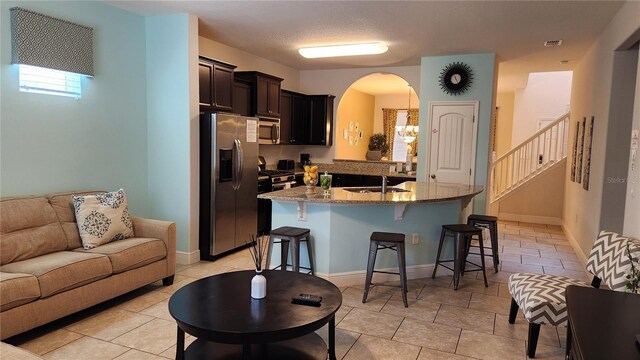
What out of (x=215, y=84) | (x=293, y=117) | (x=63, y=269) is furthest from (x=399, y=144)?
(x=63, y=269)

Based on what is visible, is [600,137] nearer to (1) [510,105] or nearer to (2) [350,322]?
(2) [350,322]

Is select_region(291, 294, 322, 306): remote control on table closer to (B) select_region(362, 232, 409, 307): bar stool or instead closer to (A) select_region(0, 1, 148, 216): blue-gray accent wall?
(B) select_region(362, 232, 409, 307): bar stool

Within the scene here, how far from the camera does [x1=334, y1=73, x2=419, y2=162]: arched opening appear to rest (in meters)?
10.7

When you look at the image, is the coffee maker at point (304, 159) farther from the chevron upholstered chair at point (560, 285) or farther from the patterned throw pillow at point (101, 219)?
the chevron upholstered chair at point (560, 285)

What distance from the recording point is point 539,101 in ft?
33.0

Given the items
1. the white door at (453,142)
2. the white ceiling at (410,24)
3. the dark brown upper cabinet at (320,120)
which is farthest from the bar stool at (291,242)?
the dark brown upper cabinet at (320,120)

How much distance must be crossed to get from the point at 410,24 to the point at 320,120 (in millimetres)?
3284

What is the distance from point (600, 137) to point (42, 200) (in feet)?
18.4

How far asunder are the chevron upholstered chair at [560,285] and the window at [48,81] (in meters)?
4.28

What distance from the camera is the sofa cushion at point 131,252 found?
3.47 metres

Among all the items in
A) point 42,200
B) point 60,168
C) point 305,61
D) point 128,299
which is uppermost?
point 305,61

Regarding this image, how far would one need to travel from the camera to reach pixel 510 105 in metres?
10.5

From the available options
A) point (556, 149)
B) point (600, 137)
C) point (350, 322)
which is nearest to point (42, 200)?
point (350, 322)

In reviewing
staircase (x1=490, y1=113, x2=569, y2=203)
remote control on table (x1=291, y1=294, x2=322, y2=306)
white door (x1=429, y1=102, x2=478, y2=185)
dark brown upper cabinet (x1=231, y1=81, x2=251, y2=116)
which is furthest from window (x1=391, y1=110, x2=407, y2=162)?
remote control on table (x1=291, y1=294, x2=322, y2=306)
